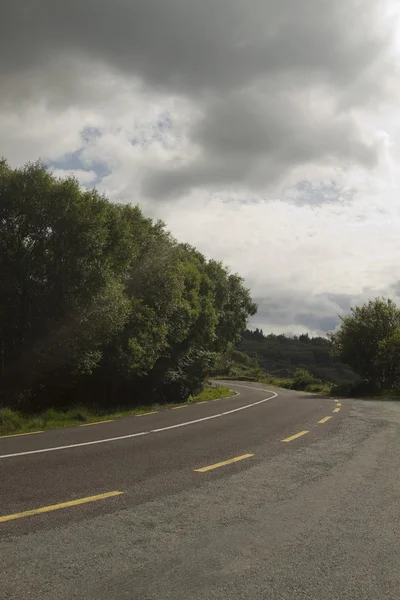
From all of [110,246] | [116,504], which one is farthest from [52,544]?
[110,246]

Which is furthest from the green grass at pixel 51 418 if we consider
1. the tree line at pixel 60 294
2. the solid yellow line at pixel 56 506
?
the solid yellow line at pixel 56 506

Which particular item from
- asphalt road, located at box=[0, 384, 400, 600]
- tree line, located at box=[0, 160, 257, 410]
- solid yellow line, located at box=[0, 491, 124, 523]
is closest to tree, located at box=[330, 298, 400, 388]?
tree line, located at box=[0, 160, 257, 410]

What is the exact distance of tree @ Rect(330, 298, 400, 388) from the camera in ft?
129

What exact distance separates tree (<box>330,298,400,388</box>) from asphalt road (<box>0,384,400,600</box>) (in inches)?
1215

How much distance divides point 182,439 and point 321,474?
4143 millimetres

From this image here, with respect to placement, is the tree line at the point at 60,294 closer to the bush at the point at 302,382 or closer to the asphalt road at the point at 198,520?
the asphalt road at the point at 198,520

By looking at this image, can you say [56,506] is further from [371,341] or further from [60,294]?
[371,341]

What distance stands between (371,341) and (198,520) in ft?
124

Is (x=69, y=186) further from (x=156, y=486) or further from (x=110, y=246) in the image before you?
(x=156, y=486)

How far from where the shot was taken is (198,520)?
530cm

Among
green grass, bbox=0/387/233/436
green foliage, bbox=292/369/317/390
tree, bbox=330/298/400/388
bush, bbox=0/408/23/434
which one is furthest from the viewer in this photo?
green foliage, bbox=292/369/317/390

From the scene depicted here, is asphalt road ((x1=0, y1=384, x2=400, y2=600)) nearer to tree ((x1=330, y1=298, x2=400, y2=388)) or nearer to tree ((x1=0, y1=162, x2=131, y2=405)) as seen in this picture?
tree ((x1=0, y1=162, x2=131, y2=405))

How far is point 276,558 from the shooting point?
432 cm

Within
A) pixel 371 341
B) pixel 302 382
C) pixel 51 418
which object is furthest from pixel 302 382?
pixel 51 418
